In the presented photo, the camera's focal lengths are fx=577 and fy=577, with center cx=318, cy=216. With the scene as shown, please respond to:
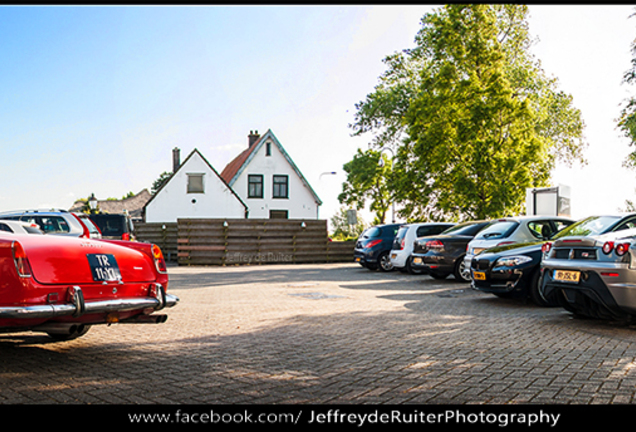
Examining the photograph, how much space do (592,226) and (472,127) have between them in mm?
19412

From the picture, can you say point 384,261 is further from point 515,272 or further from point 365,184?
point 365,184

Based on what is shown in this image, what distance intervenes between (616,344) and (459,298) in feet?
17.6

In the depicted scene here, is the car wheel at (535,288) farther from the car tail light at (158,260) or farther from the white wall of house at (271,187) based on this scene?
the white wall of house at (271,187)

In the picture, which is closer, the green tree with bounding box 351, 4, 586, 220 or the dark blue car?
the dark blue car

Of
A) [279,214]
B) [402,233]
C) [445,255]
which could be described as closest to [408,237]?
[402,233]

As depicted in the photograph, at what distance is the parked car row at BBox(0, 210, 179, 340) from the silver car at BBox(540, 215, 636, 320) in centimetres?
540

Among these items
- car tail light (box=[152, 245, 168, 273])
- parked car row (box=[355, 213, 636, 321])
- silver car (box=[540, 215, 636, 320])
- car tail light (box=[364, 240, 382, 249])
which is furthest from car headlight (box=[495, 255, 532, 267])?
car tail light (box=[364, 240, 382, 249])

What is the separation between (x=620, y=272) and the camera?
744 cm

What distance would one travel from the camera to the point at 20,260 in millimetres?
4980

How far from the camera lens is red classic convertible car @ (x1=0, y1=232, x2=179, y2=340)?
16.1ft

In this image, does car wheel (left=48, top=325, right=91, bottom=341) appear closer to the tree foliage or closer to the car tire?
the car tire
